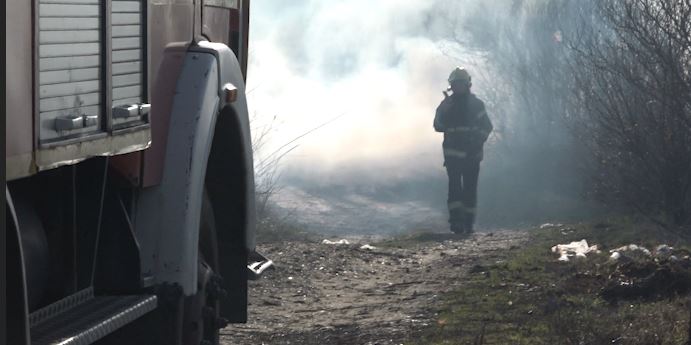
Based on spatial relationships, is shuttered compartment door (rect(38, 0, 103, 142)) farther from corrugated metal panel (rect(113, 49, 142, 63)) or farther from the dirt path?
the dirt path

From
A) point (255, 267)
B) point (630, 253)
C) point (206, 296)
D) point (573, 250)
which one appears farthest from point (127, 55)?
point (573, 250)

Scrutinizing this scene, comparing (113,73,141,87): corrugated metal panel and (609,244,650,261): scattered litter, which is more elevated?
(113,73,141,87): corrugated metal panel

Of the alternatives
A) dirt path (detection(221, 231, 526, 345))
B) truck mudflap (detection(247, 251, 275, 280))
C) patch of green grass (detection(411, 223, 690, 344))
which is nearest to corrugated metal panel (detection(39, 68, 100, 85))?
truck mudflap (detection(247, 251, 275, 280))

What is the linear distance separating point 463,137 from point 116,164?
11283 millimetres

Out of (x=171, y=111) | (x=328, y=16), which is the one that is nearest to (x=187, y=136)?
(x=171, y=111)

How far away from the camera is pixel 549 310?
765cm

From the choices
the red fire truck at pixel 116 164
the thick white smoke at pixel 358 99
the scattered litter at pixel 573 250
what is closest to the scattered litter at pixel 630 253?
the scattered litter at pixel 573 250

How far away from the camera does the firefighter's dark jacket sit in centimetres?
1498

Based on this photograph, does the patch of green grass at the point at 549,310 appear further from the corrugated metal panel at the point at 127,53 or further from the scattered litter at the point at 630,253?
the corrugated metal panel at the point at 127,53

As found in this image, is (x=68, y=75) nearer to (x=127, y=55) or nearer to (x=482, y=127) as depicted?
(x=127, y=55)

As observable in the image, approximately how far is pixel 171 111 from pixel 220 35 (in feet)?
3.39

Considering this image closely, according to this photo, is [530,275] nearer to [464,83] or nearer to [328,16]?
[464,83]

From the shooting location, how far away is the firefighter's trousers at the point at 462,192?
1488 centimetres

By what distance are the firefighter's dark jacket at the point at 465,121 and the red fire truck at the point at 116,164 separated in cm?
1005
